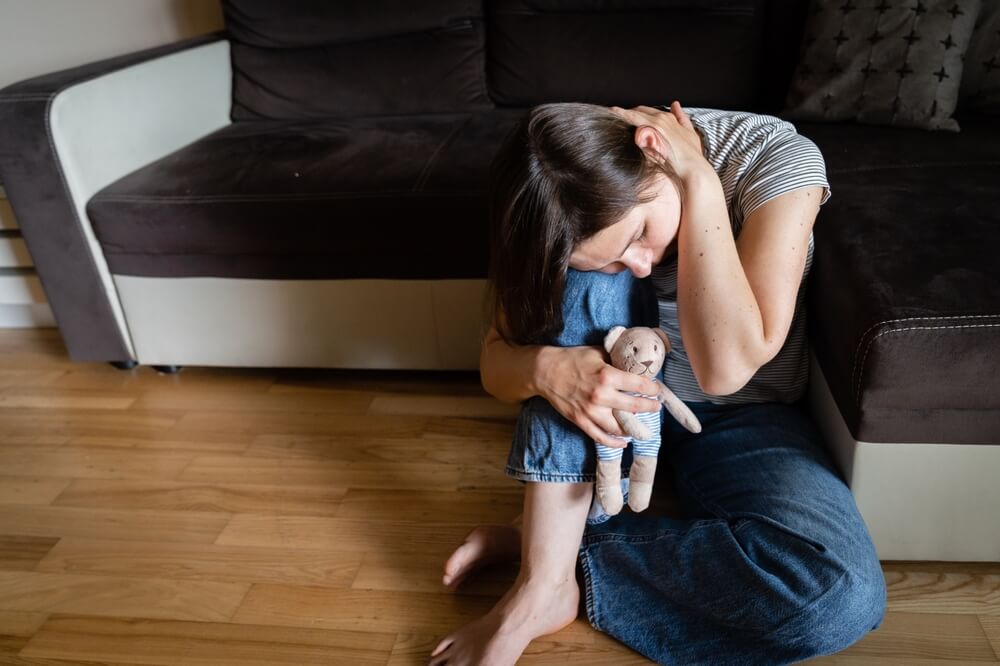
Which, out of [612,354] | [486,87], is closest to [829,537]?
[612,354]

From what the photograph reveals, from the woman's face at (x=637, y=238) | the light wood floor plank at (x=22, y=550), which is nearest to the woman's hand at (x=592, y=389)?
the woman's face at (x=637, y=238)

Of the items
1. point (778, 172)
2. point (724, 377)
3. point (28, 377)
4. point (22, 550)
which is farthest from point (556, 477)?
point (28, 377)

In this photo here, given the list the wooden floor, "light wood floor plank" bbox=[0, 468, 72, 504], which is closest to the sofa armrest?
the wooden floor

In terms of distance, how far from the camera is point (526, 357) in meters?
0.97

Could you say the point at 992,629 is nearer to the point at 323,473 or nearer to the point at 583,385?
the point at 583,385

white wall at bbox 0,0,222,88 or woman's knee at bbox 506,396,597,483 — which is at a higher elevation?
white wall at bbox 0,0,222,88

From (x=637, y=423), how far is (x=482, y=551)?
1.19 feet

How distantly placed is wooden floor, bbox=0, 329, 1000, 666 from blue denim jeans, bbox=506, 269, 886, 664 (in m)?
0.09

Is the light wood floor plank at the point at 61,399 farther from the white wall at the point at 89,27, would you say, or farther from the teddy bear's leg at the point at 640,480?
the teddy bear's leg at the point at 640,480

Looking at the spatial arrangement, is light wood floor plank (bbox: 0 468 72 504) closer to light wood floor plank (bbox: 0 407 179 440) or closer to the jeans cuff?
light wood floor plank (bbox: 0 407 179 440)

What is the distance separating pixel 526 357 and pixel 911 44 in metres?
1.11

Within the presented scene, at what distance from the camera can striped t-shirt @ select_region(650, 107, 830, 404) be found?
36.3 inches

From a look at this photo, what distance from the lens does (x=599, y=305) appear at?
0.92m

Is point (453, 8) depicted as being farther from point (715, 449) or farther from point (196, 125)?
point (715, 449)
